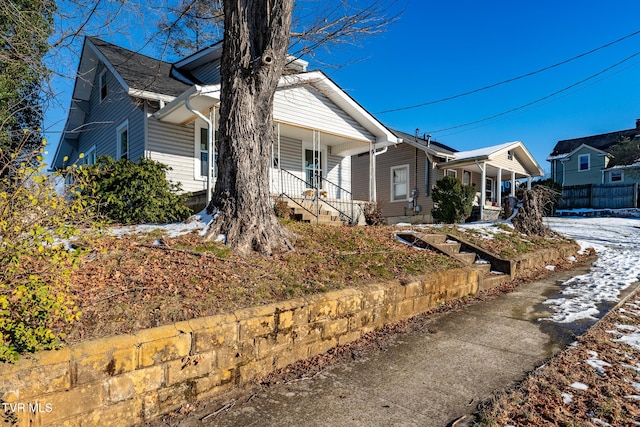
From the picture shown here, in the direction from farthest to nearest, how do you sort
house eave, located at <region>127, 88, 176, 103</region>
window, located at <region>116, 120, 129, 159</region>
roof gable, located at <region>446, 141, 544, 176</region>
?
roof gable, located at <region>446, 141, 544, 176</region>
window, located at <region>116, 120, 129, 159</region>
house eave, located at <region>127, 88, 176, 103</region>

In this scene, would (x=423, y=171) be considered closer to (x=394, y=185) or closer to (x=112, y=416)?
(x=394, y=185)

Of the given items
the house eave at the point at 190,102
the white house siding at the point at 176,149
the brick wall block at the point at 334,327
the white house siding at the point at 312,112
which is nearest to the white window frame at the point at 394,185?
the white house siding at the point at 312,112

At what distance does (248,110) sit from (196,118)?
6.14m

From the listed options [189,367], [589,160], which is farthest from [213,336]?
[589,160]

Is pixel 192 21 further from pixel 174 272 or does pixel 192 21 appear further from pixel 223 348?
pixel 223 348

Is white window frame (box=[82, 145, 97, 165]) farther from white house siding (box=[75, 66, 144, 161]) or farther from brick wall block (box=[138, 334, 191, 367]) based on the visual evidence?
brick wall block (box=[138, 334, 191, 367])

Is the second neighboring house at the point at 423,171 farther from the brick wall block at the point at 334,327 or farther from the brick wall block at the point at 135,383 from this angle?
the brick wall block at the point at 135,383

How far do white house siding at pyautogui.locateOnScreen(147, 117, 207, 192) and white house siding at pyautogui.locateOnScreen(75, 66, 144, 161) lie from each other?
385 millimetres

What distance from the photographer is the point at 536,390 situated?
286 centimetres

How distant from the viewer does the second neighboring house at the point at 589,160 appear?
28688 mm

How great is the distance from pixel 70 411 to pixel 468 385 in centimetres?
275

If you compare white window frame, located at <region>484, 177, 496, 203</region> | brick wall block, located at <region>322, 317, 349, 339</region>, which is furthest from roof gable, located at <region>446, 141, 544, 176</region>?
brick wall block, located at <region>322, 317, 349, 339</region>

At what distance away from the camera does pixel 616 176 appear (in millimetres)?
28391

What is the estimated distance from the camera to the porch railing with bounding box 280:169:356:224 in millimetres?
10078
